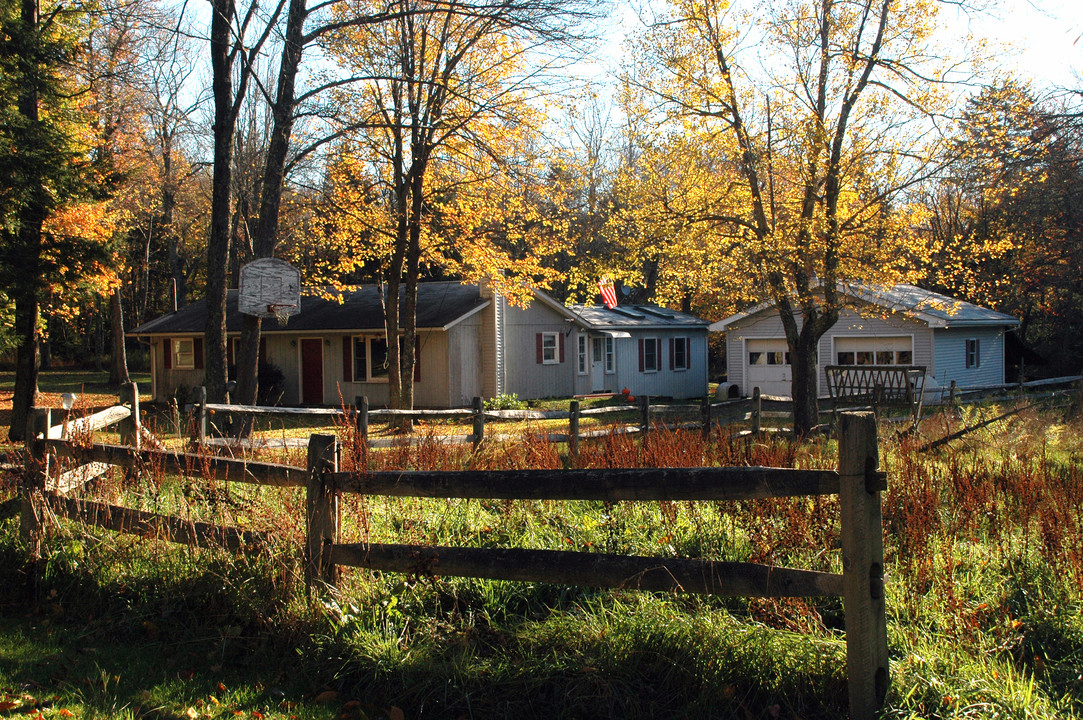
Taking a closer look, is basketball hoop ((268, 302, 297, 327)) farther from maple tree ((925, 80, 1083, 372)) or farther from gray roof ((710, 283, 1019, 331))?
gray roof ((710, 283, 1019, 331))

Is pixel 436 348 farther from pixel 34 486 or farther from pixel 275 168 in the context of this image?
pixel 34 486

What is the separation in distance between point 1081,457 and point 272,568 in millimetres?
8949

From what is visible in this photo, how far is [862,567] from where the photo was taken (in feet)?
12.6

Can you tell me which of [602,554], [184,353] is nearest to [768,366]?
[184,353]

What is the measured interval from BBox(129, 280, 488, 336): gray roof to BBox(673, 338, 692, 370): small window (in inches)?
461

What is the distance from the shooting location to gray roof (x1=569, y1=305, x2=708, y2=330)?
33.5m

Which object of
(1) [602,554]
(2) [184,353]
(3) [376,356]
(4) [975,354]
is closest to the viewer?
(1) [602,554]

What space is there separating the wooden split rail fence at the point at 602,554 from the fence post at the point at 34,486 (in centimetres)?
16

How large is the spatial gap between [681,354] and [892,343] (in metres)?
10.1

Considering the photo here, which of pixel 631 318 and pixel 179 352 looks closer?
pixel 179 352

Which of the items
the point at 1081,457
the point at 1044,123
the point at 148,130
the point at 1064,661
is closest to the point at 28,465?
the point at 1064,661

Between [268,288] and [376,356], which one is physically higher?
[268,288]

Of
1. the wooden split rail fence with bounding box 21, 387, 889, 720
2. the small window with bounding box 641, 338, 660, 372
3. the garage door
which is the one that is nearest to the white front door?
the small window with bounding box 641, 338, 660, 372

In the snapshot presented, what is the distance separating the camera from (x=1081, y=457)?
9.59m
